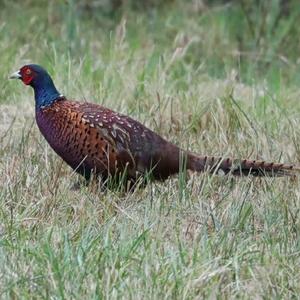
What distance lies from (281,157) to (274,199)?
41.8 inches

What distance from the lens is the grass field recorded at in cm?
480

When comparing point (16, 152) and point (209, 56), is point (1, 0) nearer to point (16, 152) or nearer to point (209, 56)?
point (209, 56)

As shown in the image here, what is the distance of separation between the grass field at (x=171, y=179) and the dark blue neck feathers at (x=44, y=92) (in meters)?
0.31

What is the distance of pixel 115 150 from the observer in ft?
20.4

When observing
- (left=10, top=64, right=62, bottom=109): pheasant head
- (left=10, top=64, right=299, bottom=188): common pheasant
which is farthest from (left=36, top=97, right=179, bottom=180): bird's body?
(left=10, top=64, right=62, bottom=109): pheasant head

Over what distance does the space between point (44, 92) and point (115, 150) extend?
0.57 meters

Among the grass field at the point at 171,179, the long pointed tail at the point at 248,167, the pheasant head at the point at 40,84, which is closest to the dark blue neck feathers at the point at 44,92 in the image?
the pheasant head at the point at 40,84

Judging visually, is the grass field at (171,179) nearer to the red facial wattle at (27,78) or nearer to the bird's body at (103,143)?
the bird's body at (103,143)

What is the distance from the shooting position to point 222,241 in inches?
202

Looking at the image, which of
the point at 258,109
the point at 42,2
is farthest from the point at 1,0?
the point at 258,109

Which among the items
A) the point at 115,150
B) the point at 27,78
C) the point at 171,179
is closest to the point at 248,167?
the point at 171,179

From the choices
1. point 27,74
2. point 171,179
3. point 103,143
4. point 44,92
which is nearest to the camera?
point 103,143

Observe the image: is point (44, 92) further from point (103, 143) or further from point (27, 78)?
point (103, 143)

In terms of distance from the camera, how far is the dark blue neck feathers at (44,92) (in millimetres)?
6469
